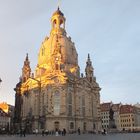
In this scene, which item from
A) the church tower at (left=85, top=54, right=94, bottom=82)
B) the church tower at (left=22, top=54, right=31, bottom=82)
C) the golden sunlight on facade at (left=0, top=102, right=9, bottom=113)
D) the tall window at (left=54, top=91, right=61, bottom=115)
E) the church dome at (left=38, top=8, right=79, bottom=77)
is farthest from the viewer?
the golden sunlight on facade at (left=0, top=102, right=9, bottom=113)

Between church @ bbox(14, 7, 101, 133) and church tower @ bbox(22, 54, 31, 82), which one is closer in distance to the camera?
church @ bbox(14, 7, 101, 133)

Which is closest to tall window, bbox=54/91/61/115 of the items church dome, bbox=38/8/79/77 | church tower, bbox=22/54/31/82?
church dome, bbox=38/8/79/77

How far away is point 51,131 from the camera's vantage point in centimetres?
7125

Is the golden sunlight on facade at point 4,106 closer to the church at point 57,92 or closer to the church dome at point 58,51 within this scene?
the church at point 57,92

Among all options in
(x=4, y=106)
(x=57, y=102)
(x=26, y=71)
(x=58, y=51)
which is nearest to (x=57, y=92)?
(x=57, y=102)

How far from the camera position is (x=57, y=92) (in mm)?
77500

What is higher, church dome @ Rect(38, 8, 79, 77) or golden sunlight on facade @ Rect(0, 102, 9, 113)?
church dome @ Rect(38, 8, 79, 77)

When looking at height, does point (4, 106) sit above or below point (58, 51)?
below

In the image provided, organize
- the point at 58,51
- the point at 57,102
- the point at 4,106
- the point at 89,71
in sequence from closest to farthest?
the point at 57,102 → the point at 58,51 → the point at 89,71 → the point at 4,106

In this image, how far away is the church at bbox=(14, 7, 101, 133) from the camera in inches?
3007

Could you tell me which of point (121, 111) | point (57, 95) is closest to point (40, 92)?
point (57, 95)

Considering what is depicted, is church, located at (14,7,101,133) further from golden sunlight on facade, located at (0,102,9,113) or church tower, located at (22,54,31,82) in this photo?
golden sunlight on facade, located at (0,102,9,113)

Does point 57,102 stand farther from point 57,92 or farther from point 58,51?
point 58,51

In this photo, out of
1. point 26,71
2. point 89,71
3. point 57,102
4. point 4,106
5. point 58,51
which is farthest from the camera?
point 4,106
